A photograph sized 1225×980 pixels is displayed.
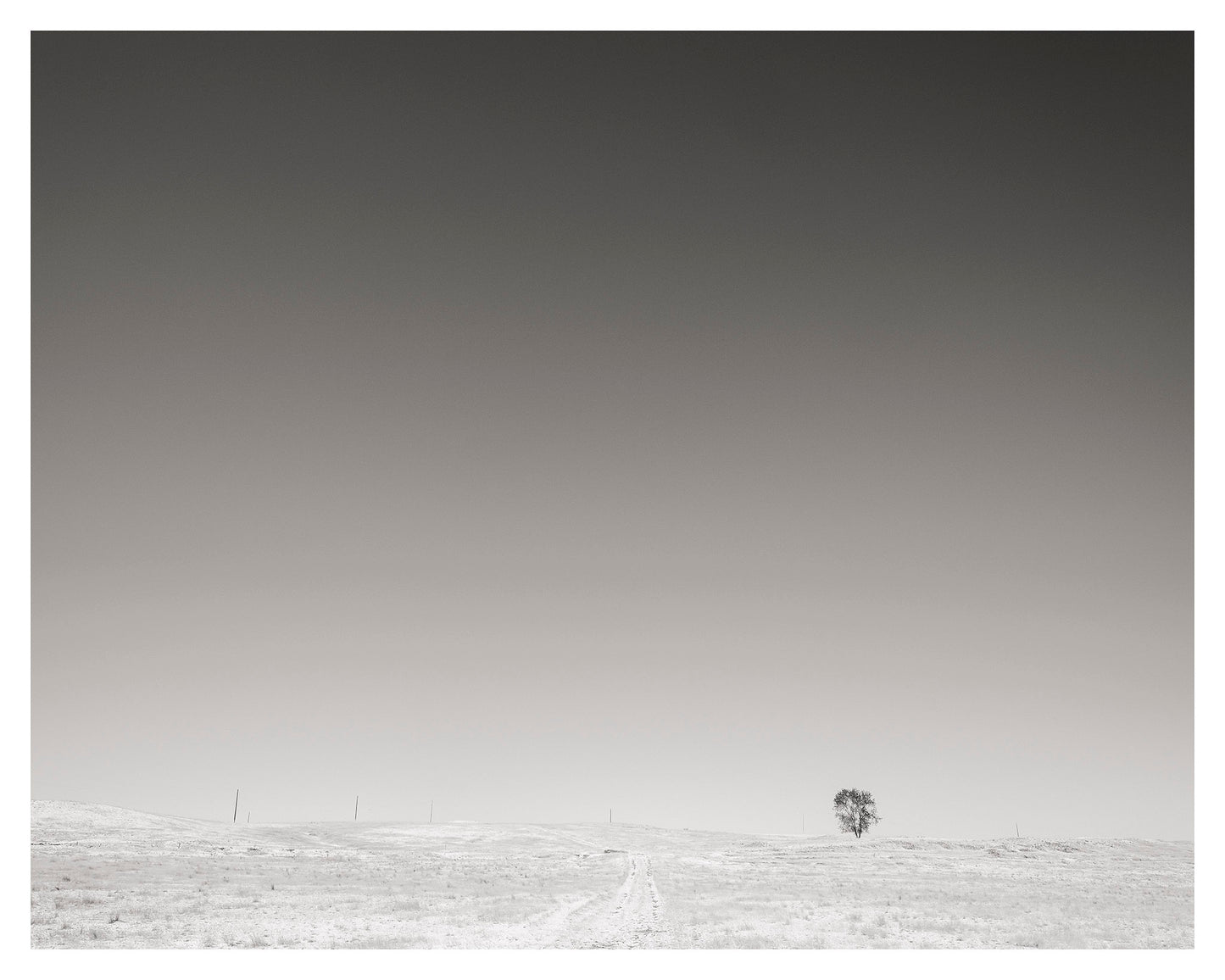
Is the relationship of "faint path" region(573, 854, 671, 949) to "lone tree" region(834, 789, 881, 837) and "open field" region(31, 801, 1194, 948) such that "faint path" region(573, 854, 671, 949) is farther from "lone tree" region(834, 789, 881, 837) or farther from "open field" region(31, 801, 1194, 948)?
"lone tree" region(834, 789, 881, 837)

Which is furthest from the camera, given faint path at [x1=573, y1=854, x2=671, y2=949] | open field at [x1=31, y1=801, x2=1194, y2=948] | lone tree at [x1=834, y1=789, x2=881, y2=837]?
lone tree at [x1=834, y1=789, x2=881, y2=837]

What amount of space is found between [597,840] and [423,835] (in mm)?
12881

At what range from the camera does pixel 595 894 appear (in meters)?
33.2

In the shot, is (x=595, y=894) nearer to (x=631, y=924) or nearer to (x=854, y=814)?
(x=631, y=924)

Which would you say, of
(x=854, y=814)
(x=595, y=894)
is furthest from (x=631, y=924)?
(x=854, y=814)

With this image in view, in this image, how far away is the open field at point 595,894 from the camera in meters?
23.8

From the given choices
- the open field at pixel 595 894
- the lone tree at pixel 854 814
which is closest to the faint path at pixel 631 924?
the open field at pixel 595 894

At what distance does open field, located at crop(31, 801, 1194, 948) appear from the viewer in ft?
78.1

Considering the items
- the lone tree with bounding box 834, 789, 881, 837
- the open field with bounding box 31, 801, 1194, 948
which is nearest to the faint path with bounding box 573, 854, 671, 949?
the open field with bounding box 31, 801, 1194, 948

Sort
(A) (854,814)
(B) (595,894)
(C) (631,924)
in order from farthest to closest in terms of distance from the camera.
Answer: (A) (854,814)
(B) (595,894)
(C) (631,924)

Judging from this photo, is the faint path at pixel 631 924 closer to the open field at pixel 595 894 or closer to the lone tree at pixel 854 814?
the open field at pixel 595 894

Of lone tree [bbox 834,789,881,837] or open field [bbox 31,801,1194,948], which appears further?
lone tree [bbox 834,789,881,837]
